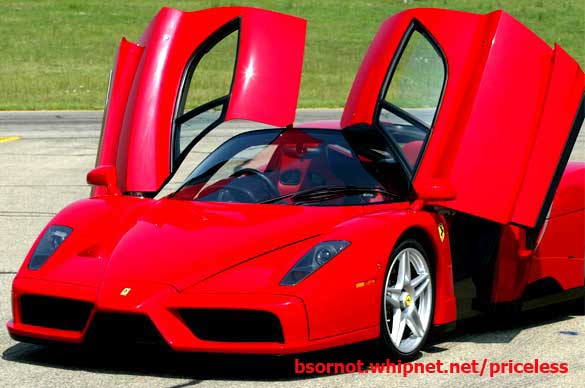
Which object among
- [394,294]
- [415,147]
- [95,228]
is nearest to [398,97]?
[415,147]

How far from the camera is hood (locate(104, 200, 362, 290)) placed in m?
5.96

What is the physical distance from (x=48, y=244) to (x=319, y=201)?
1468mm

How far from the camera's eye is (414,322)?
641 cm

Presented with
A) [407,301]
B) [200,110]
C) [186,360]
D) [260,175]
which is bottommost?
[186,360]

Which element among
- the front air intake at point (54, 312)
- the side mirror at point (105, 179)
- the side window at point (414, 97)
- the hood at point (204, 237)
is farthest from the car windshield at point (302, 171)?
the front air intake at point (54, 312)

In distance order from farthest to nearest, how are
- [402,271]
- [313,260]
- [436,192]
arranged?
[436,192] < [402,271] < [313,260]

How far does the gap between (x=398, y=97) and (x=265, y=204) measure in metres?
1.26

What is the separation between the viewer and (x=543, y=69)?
281 inches

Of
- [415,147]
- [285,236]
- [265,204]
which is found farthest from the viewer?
[415,147]

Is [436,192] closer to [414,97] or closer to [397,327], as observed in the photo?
[397,327]

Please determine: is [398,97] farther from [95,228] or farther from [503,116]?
[95,228]

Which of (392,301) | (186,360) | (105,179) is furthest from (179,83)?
(392,301)

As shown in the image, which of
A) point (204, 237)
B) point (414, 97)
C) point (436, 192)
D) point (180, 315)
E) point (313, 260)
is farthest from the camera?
point (414, 97)

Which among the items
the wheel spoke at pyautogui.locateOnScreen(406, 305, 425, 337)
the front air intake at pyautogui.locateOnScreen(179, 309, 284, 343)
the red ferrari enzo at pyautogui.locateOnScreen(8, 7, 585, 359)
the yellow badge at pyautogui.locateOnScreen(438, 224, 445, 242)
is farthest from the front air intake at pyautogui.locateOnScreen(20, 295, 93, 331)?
the yellow badge at pyautogui.locateOnScreen(438, 224, 445, 242)
